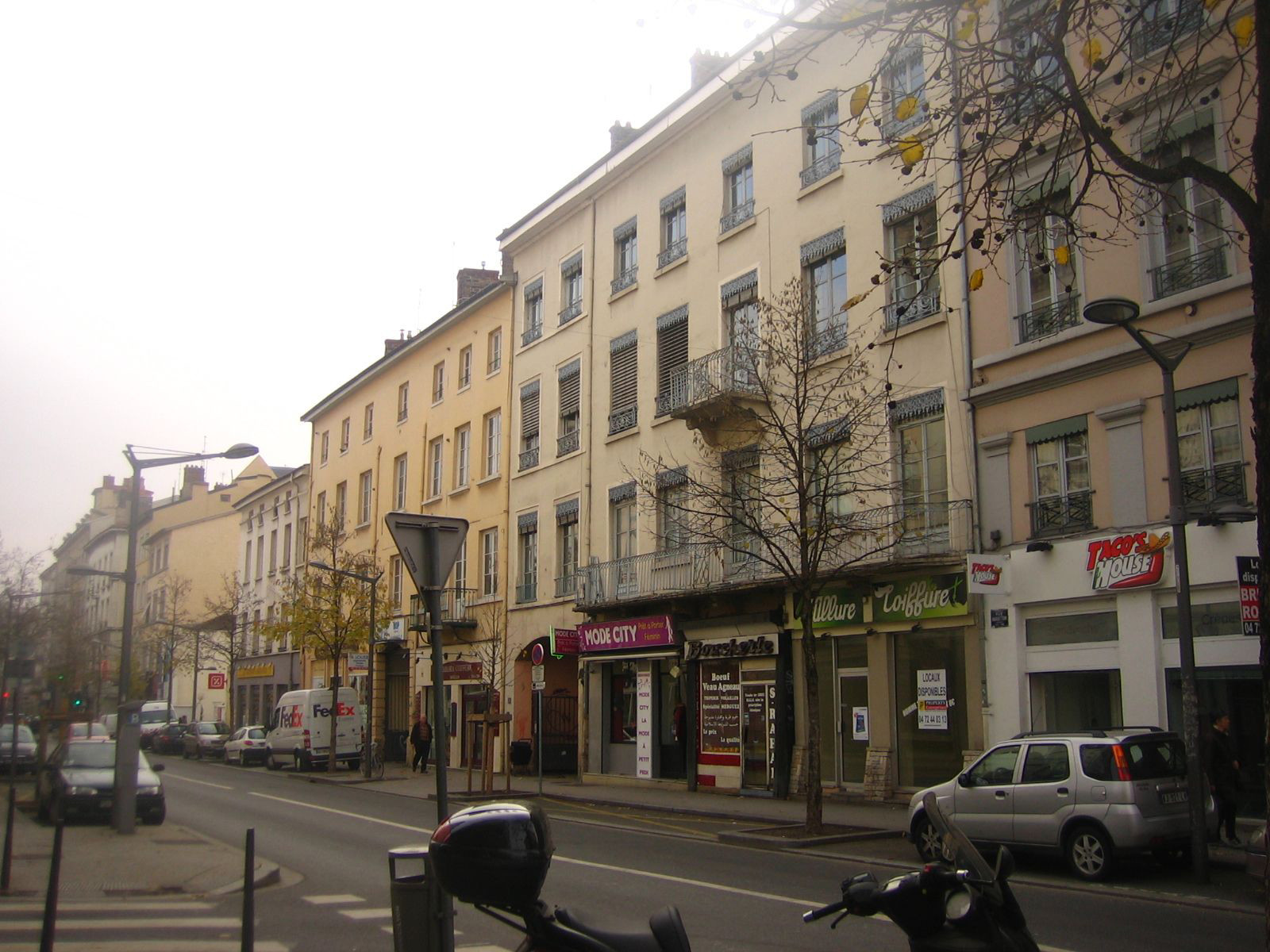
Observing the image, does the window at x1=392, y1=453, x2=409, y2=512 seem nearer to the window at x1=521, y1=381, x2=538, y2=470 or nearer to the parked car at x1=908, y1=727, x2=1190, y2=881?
the window at x1=521, y1=381, x2=538, y2=470

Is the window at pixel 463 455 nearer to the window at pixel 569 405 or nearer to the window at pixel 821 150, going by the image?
the window at pixel 569 405

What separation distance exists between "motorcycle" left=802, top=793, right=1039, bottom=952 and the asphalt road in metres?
1.56

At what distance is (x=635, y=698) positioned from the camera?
98.7ft

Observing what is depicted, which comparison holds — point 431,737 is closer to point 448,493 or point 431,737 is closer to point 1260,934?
point 448,493

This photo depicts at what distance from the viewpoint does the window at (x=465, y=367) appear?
133 feet

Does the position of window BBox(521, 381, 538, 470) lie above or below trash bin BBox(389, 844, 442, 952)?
above

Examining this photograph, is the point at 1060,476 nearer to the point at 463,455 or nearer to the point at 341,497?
the point at 463,455

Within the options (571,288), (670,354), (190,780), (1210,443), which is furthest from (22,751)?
(1210,443)

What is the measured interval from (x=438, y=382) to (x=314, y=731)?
1254 cm

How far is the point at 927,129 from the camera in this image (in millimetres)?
9078

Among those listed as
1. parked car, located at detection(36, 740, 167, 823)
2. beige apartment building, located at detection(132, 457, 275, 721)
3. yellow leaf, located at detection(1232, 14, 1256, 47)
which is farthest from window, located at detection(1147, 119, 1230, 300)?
beige apartment building, located at detection(132, 457, 275, 721)

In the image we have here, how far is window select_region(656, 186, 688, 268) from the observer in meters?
29.7

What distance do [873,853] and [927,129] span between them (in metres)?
9.80

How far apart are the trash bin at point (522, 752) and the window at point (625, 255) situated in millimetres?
12323
